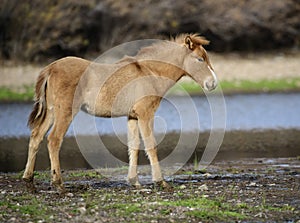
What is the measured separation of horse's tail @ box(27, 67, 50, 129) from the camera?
35.2 feet

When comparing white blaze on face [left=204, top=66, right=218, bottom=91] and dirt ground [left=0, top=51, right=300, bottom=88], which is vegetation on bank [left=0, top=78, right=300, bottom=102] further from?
white blaze on face [left=204, top=66, right=218, bottom=91]

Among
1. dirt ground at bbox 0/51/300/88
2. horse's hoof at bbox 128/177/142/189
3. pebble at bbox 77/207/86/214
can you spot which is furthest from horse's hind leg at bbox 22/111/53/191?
dirt ground at bbox 0/51/300/88

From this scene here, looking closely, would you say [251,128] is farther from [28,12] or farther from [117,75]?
[28,12]

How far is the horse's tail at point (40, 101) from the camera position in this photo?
1073cm

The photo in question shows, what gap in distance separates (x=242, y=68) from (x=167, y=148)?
1440 centimetres

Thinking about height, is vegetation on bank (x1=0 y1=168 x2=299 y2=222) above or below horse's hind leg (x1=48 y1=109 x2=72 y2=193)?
below

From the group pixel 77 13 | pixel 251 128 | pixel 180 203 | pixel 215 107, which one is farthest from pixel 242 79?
pixel 180 203

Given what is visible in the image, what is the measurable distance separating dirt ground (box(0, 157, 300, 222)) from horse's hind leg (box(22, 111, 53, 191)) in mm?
246

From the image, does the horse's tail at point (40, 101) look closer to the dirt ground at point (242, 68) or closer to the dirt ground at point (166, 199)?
the dirt ground at point (166, 199)

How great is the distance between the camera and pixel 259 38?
33062 millimetres

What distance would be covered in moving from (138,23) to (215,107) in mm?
8290

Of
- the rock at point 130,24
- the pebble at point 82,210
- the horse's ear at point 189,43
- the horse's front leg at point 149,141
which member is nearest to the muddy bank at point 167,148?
the horse's front leg at point 149,141

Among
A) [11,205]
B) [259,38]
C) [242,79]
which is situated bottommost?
[11,205]

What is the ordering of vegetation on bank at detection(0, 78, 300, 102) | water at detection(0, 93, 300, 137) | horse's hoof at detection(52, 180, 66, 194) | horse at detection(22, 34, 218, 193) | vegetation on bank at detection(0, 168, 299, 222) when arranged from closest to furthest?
vegetation on bank at detection(0, 168, 299, 222)
horse's hoof at detection(52, 180, 66, 194)
horse at detection(22, 34, 218, 193)
water at detection(0, 93, 300, 137)
vegetation on bank at detection(0, 78, 300, 102)
